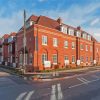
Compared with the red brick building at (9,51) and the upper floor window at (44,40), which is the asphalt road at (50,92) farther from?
the red brick building at (9,51)

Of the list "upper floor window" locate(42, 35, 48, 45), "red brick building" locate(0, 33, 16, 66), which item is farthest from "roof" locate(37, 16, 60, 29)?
"red brick building" locate(0, 33, 16, 66)

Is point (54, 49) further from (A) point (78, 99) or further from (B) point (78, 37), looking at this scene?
(A) point (78, 99)

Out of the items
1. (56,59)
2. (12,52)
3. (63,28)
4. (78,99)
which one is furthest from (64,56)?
Answer: (78,99)

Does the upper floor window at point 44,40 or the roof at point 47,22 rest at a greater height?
the roof at point 47,22

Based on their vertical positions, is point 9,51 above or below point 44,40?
below

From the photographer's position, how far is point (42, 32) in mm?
35406

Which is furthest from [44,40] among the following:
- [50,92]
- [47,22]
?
[50,92]

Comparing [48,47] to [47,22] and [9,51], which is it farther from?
[9,51]

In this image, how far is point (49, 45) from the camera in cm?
3688

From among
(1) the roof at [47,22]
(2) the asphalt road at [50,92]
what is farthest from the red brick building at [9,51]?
(2) the asphalt road at [50,92]

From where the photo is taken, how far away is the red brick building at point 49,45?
34219 millimetres

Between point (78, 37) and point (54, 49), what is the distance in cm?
1209

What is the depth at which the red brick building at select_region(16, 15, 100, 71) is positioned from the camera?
3422 centimetres

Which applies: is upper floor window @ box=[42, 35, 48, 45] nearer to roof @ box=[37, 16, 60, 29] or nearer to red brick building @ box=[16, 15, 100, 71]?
red brick building @ box=[16, 15, 100, 71]
